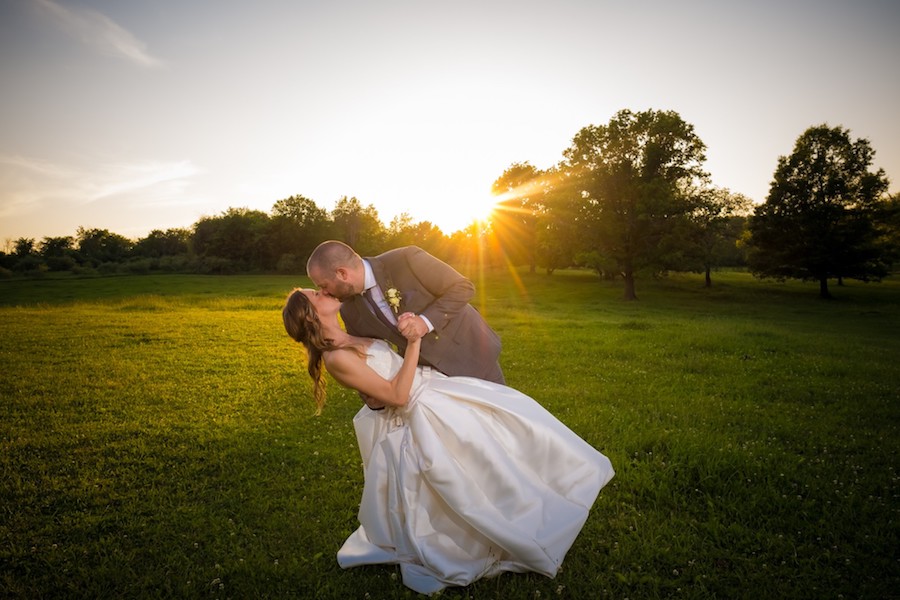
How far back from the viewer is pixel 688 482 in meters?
6.43

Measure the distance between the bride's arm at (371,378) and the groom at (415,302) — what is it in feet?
2.15

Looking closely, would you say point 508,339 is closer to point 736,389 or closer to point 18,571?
point 736,389

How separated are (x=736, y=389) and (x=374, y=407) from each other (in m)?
9.96

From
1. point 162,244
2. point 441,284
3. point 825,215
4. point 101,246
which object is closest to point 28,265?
point 101,246

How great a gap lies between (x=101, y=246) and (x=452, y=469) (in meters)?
112

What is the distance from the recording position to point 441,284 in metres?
5.20

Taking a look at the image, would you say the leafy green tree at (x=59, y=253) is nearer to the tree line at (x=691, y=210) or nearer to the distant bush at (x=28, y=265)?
the distant bush at (x=28, y=265)

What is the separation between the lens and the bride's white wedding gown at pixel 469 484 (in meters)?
4.37

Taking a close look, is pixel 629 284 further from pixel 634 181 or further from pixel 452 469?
pixel 452 469

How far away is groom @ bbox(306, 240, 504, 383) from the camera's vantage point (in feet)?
15.9

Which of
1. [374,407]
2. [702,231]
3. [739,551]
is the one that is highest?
[702,231]

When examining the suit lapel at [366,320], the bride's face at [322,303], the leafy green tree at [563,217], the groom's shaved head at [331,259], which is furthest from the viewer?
the leafy green tree at [563,217]

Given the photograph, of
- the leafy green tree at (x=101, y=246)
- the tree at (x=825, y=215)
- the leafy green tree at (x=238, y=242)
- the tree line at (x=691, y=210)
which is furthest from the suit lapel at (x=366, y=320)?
the leafy green tree at (x=101, y=246)

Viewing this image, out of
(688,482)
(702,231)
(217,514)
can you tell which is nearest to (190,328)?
(217,514)
